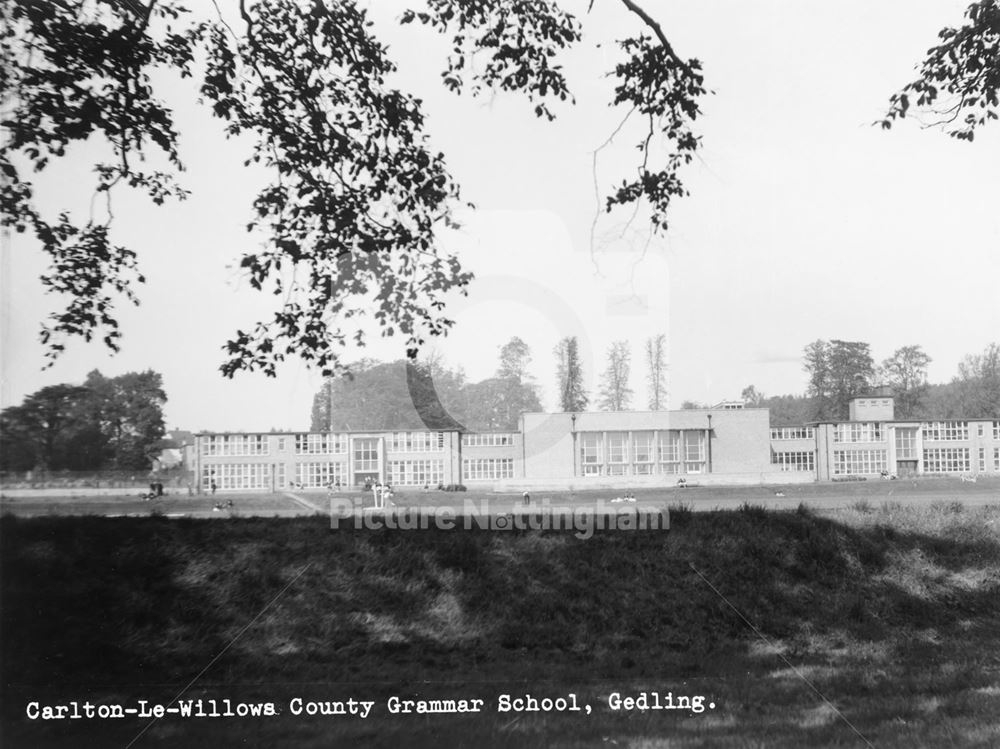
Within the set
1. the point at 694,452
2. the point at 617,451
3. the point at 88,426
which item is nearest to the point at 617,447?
the point at 617,451

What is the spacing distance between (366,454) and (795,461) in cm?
372

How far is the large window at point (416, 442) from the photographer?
5070 mm

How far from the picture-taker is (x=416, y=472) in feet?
17.2

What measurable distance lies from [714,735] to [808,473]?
9.63 feet

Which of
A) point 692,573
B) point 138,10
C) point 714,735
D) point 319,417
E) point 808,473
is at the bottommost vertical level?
point 714,735

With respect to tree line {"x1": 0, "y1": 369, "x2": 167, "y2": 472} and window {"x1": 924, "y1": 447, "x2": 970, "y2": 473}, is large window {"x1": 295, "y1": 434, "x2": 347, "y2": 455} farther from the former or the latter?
window {"x1": 924, "y1": 447, "x2": 970, "y2": 473}

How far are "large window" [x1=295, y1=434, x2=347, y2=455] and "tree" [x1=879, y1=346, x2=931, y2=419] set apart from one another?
4562 millimetres

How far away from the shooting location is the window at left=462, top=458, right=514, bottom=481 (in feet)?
A: 17.2

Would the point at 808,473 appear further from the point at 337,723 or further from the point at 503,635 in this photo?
the point at 337,723

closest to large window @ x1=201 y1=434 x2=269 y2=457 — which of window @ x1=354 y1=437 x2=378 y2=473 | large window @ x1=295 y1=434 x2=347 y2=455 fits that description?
large window @ x1=295 y1=434 x2=347 y2=455

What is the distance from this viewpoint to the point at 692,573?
17.8 feet

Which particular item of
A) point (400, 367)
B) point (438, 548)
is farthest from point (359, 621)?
point (400, 367)

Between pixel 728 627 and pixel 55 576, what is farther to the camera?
pixel 728 627

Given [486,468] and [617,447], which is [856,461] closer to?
[617,447]
